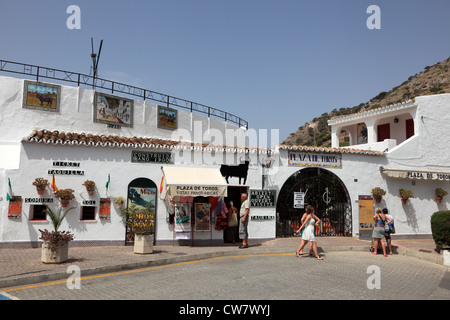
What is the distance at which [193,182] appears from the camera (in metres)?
13.4

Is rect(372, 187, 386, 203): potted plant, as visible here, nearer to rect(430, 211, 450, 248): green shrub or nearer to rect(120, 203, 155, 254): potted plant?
rect(430, 211, 450, 248): green shrub

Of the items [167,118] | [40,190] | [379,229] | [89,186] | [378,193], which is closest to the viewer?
[40,190]

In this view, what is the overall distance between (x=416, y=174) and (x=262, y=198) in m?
8.16

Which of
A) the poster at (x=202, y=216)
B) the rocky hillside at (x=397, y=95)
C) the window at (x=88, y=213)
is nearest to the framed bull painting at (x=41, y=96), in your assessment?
the window at (x=88, y=213)

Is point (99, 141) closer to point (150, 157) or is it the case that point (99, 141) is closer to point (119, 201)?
point (150, 157)

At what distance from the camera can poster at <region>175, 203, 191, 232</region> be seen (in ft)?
45.6

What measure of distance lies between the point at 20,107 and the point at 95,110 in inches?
122

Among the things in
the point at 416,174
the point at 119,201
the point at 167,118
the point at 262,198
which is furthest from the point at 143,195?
the point at 416,174

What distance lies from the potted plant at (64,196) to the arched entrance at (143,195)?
201 centimetres

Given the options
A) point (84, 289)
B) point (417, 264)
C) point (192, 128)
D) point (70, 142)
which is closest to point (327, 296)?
point (84, 289)

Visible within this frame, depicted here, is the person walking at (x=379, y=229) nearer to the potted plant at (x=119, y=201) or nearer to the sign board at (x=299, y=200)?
the sign board at (x=299, y=200)

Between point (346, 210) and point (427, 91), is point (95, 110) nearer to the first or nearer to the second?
point (346, 210)

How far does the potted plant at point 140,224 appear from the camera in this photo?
Result: 11.8 metres

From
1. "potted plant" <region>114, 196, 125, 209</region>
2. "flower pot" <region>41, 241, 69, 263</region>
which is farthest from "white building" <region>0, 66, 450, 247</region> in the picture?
"flower pot" <region>41, 241, 69, 263</region>
